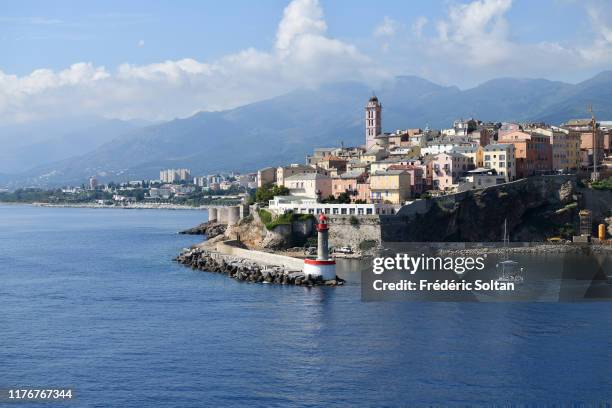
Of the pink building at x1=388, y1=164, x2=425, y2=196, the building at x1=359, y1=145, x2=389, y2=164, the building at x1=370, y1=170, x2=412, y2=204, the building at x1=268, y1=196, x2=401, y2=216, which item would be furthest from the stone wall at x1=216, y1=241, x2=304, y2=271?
the building at x1=359, y1=145, x2=389, y2=164

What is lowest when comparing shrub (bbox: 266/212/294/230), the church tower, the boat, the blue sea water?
the blue sea water

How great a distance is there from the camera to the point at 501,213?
57.5 m

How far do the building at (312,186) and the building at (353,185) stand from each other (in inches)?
22.4

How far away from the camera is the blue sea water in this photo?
23.2 metres

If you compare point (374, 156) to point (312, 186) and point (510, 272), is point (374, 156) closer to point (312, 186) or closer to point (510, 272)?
point (312, 186)

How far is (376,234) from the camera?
53500 millimetres

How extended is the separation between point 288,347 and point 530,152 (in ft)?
127

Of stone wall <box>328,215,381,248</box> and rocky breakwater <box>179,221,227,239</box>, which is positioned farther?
rocky breakwater <box>179,221,227,239</box>

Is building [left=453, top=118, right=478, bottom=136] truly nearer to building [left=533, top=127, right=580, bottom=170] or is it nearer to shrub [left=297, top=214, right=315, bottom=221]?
building [left=533, top=127, right=580, bottom=170]

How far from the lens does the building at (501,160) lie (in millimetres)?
60031

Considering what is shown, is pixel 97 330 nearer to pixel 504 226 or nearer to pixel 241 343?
pixel 241 343

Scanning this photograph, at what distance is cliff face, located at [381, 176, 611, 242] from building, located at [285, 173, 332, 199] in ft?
29.7

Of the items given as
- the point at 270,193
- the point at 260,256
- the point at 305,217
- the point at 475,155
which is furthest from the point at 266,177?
the point at 260,256

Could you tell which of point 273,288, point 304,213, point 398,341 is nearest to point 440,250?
point 304,213
